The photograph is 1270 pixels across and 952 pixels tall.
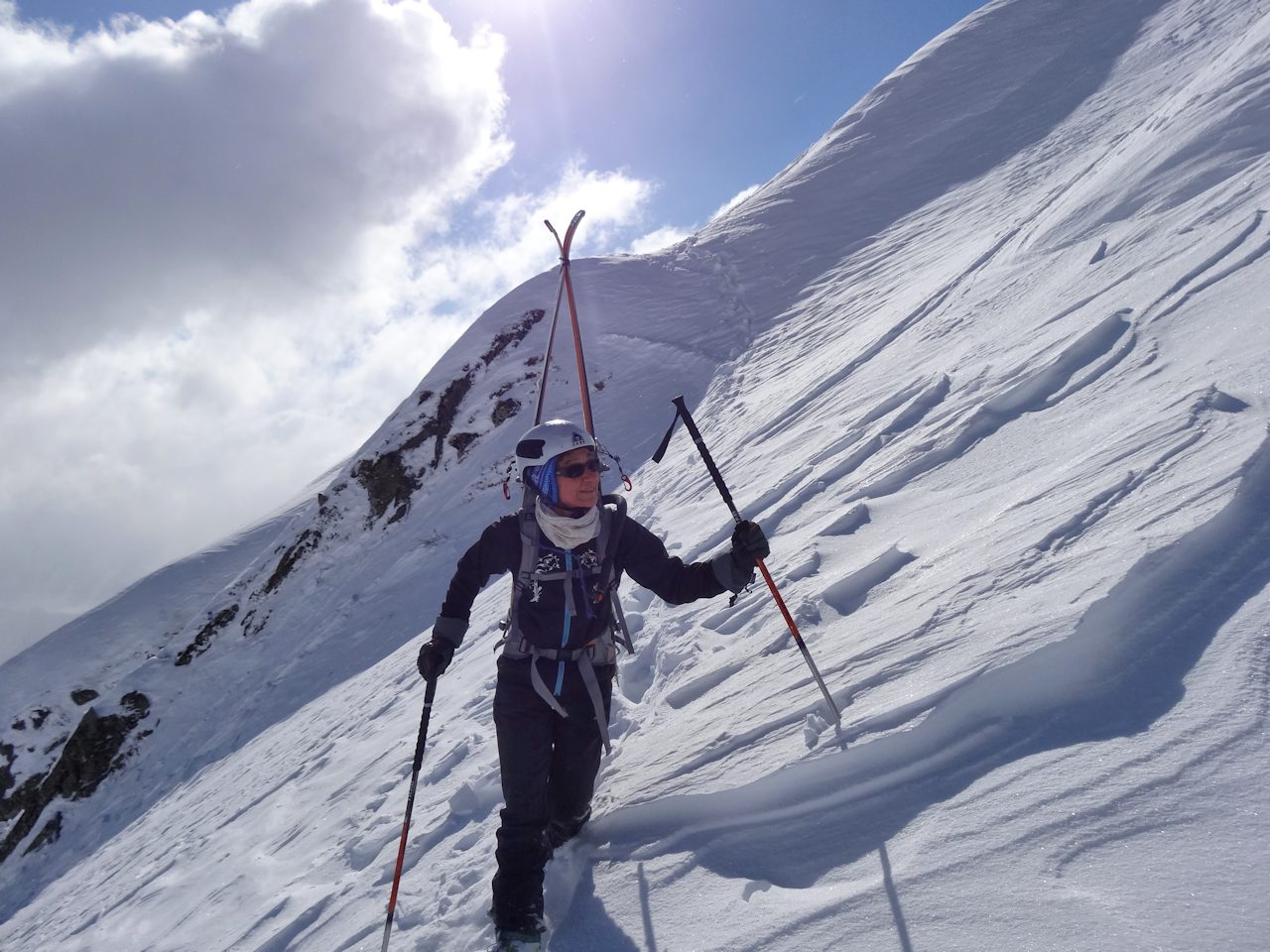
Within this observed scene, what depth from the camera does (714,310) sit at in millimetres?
19344

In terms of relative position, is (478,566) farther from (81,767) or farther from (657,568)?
(81,767)

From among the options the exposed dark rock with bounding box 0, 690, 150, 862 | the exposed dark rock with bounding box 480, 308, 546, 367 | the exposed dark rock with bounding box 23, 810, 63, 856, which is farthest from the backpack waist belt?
the exposed dark rock with bounding box 480, 308, 546, 367

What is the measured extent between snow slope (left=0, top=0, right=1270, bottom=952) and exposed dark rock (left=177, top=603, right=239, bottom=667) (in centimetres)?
201

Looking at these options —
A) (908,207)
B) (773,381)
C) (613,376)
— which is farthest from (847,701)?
(908,207)

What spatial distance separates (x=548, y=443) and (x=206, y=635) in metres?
17.0

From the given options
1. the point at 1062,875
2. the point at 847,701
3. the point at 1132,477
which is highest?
the point at 1132,477

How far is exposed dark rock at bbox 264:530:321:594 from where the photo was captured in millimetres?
17484

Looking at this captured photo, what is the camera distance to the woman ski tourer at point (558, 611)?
3303 millimetres

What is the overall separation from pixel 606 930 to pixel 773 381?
11.0 metres

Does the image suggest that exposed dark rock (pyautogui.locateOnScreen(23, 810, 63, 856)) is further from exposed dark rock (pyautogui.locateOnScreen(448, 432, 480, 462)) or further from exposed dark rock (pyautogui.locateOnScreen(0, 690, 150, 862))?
exposed dark rock (pyautogui.locateOnScreen(448, 432, 480, 462))

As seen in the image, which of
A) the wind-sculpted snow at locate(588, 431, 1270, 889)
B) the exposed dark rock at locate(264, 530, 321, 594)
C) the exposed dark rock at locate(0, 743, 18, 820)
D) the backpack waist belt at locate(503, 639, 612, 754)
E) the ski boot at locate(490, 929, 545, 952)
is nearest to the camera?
the wind-sculpted snow at locate(588, 431, 1270, 889)

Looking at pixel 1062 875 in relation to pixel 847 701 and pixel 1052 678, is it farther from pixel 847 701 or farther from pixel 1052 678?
pixel 847 701

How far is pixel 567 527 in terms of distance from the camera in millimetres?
3354

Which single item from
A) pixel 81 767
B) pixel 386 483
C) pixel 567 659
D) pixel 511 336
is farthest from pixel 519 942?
pixel 511 336
